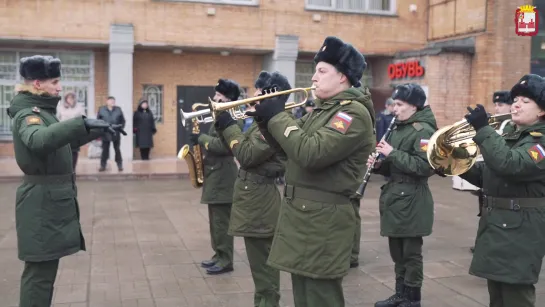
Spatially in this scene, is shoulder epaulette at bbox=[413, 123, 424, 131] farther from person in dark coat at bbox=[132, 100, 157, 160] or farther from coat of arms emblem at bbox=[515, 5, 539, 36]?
person in dark coat at bbox=[132, 100, 157, 160]

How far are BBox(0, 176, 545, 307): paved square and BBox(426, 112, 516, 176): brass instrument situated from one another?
176cm

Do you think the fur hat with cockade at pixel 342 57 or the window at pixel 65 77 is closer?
the fur hat with cockade at pixel 342 57

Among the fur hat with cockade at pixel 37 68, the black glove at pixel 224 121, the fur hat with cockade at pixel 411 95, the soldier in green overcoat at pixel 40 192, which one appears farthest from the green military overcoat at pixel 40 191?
the fur hat with cockade at pixel 411 95

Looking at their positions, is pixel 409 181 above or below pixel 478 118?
below

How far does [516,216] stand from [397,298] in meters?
1.73

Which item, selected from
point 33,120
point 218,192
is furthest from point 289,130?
point 218,192

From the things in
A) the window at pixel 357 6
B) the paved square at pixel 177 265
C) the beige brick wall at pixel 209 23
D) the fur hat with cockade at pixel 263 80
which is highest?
the window at pixel 357 6

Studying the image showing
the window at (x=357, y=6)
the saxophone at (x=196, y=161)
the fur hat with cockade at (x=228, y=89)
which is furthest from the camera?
the window at (x=357, y=6)

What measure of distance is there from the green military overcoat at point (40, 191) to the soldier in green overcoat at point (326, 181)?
4.85 feet

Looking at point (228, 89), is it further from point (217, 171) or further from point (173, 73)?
point (173, 73)

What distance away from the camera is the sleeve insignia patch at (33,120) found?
4039 millimetres

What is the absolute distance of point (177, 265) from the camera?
21.7ft

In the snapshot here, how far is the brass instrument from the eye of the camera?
409cm

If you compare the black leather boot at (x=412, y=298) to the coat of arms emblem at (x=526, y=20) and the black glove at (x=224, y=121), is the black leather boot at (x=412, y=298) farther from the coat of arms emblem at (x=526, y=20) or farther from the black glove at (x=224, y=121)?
the coat of arms emblem at (x=526, y=20)
